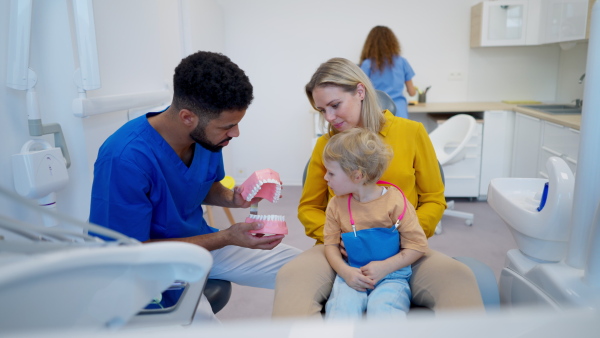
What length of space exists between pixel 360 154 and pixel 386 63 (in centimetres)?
256

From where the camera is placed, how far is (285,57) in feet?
15.1

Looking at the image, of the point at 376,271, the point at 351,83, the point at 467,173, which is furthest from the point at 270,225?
the point at 467,173

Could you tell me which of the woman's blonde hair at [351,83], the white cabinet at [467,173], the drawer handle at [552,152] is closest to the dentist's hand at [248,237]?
the woman's blonde hair at [351,83]

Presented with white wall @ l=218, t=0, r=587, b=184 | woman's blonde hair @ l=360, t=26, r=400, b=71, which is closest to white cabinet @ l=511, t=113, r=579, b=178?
white wall @ l=218, t=0, r=587, b=184

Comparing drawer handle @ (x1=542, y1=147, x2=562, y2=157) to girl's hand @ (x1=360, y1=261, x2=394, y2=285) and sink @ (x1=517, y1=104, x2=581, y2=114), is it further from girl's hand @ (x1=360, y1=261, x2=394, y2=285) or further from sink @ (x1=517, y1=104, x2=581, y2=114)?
girl's hand @ (x1=360, y1=261, x2=394, y2=285)

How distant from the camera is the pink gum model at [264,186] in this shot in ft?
5.09

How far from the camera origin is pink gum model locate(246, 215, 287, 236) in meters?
1.48

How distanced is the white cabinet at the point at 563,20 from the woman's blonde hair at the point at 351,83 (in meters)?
2.58

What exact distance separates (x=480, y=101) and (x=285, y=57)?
1930 millimetres

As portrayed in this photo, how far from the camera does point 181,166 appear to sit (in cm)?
151

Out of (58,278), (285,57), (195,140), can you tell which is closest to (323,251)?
Result: (195,140)

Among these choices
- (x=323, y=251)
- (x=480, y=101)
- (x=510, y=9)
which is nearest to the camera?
(x=323, y=251)

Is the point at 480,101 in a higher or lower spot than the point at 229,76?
lower

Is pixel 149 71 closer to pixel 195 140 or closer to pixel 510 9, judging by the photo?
pixel 195 140
